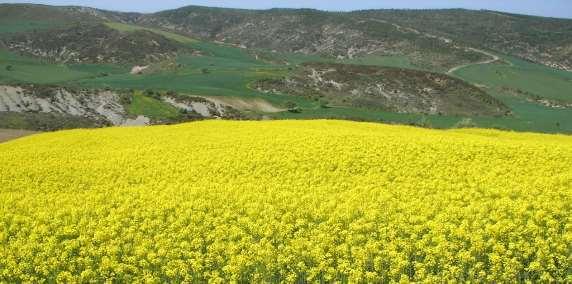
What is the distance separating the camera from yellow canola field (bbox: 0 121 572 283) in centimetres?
1786

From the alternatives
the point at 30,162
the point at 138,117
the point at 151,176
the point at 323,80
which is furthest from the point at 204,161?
the point at 323,80

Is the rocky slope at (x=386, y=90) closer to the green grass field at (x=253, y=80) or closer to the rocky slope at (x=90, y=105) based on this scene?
the green grass field at (x=253, y=80)

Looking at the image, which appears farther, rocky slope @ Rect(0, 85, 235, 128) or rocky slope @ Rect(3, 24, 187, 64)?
rocky slope @ Rect(3, 24, 187, 64)

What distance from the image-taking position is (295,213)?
2123 cm

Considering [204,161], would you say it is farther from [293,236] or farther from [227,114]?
[227,114]

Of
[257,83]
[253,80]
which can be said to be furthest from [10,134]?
[253,80]

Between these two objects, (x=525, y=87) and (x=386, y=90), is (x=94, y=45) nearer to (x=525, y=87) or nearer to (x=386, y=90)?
(x=386, y=90)

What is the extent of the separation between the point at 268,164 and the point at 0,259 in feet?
41.0

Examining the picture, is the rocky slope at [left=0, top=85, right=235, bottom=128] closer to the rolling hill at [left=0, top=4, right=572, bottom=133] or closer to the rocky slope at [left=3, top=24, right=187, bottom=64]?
the rolling hill at [left=0, top=4, right=572, bottom=133]

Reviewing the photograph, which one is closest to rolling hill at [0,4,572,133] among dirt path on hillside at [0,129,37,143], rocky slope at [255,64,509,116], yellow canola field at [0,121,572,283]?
rocky slope at [255,64,509,116]

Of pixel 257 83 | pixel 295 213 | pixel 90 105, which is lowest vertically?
pixel 90 105

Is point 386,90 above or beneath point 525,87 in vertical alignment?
beneath

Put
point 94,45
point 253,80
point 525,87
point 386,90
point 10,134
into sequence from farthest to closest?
point 94,45, point 525,87, point 386,90, point 253,80, point 10,134

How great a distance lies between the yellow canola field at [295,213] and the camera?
17.9m
